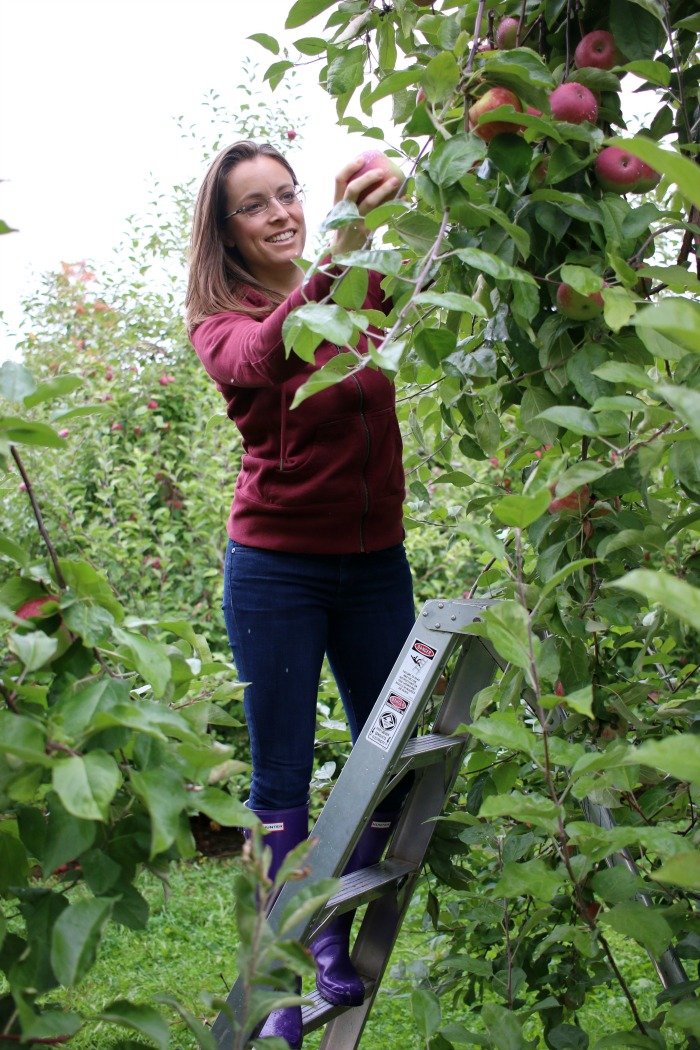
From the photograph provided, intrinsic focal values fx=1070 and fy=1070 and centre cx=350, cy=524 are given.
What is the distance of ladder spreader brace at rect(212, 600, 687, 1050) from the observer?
4.85 feet

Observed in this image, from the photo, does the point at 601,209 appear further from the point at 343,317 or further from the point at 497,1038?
the point at 497,1038

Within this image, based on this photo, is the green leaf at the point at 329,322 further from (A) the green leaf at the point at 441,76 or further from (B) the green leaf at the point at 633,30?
(B) the green leaf at the point at 633,30

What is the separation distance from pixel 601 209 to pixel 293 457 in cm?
76

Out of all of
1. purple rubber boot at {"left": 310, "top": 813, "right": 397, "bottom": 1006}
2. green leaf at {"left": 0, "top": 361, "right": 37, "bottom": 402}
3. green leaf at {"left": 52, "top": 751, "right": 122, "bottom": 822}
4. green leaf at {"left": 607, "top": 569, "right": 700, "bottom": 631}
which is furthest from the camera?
purple rubber boot at {"left": 310, "top": 813, "right": 397, "bottom": 1006}

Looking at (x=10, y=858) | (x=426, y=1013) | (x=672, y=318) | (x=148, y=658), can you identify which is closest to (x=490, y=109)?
(x=672, y=318)

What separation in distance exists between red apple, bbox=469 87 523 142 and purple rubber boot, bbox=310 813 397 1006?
114cm

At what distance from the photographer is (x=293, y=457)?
1785mm

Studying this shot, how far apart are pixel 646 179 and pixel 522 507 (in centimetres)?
45

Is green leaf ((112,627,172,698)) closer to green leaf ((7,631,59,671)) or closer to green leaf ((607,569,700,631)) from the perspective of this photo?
green leaf ((7,631,59,671))

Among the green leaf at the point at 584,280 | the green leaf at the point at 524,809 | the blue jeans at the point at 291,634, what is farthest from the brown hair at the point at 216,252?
the green leaf at the point at 524,809

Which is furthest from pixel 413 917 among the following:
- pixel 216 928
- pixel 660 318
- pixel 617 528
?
pixel 660 318

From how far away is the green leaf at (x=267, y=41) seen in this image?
141 cm

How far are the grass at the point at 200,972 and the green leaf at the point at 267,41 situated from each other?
4.70 feet

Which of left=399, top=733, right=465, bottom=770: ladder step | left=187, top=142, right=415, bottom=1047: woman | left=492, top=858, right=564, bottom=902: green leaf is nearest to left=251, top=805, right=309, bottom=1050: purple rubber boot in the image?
left=187, top=142, right=415, bottom=1047: woman
